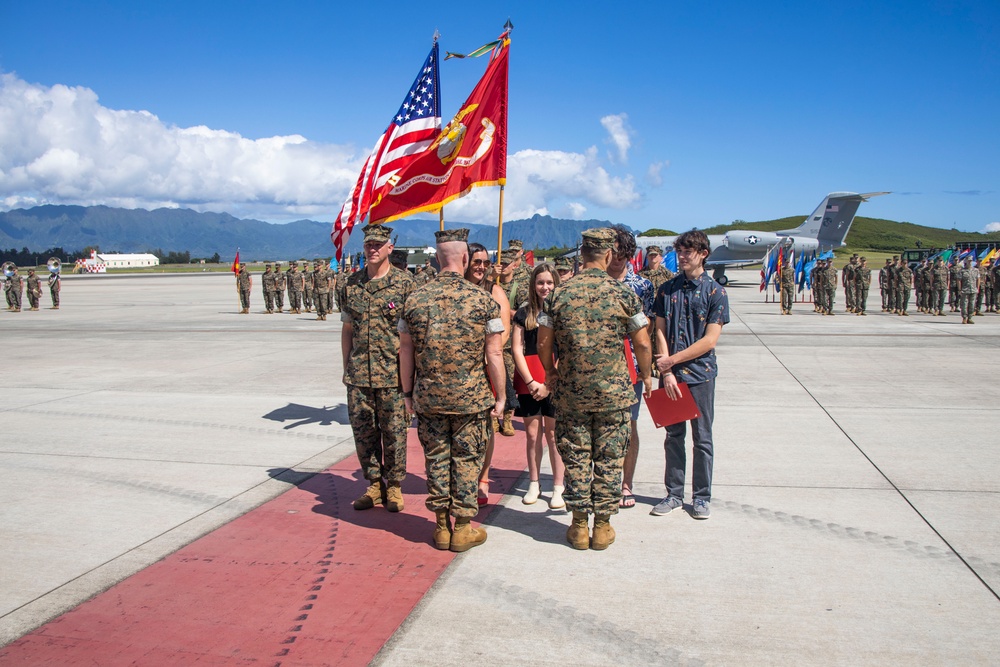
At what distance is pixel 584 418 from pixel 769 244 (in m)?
44.2

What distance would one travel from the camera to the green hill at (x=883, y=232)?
412 feet

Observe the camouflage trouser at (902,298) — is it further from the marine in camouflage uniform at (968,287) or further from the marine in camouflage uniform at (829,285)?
the marine in camouflage uniform at (968,287)

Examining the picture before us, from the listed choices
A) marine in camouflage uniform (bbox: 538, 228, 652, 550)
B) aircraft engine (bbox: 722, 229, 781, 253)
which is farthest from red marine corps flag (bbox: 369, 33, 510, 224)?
aircraft engine (bbox: 722, 229, 781, 253)

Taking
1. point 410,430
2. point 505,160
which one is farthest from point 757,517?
point 505,160

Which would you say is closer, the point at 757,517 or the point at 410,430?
the point at 757,517

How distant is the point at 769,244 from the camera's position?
44.9m

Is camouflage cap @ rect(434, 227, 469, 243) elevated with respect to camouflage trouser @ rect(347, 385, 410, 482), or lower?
elevated

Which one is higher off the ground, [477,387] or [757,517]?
[477,387]

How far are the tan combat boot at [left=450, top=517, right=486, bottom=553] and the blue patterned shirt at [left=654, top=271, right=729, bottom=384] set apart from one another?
1.72 metres

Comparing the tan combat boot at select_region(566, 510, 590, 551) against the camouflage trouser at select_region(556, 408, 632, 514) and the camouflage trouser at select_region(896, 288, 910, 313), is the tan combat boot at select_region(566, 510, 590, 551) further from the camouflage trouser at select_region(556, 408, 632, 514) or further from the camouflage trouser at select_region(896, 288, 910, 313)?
the camouflage trouser at select_region(896, 288, 910, 313)

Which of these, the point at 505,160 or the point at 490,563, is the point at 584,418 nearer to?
the point at 490,563

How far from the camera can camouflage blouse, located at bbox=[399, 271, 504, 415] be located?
14.3ft

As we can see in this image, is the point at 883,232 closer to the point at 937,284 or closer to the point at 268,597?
the point at 937,284

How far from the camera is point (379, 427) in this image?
16.8ft
